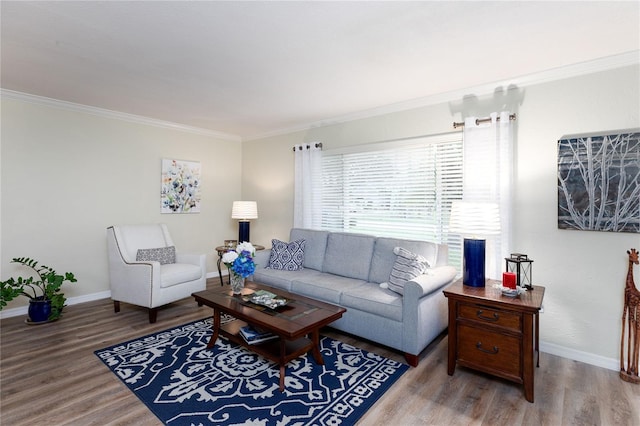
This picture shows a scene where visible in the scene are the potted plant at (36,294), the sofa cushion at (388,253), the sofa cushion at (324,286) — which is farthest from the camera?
the potted plant at (36,294)

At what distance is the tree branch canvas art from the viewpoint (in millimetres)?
2479

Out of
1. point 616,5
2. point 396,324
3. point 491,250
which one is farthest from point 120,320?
point 616,5

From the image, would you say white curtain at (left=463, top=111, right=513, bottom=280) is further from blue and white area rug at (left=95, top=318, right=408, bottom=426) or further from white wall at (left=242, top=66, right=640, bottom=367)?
blue and white area rug at (left=95, top=318, right=408, bottom=426)

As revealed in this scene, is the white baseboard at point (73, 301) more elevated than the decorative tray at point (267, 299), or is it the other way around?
the decorative tray at point (267, 299)

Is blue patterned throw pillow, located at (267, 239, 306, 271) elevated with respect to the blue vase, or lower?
elevated

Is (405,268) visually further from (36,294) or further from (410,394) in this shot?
(36,294)

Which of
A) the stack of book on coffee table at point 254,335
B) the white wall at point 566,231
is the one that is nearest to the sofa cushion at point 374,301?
the stack of book on coffee table at point 254,335

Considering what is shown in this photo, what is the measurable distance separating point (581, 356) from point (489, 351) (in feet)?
3.62

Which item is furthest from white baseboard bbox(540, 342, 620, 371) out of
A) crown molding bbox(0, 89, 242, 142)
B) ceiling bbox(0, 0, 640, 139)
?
crown molding bbox(0, 89, 242, 142)

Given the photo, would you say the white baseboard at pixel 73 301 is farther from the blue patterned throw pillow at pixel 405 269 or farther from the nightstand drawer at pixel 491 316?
the nightstand drawer at pixel 491 316

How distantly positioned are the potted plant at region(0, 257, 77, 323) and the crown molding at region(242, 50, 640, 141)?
394cm

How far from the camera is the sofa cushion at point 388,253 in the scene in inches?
126

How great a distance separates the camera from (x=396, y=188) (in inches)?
155

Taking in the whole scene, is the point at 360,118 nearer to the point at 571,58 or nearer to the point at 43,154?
the point at 571,58
